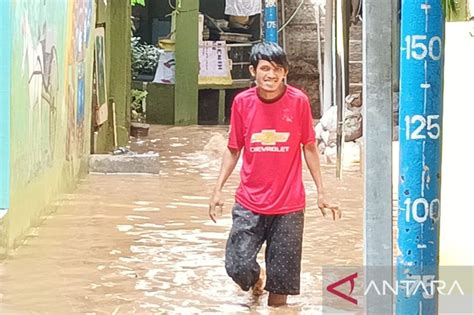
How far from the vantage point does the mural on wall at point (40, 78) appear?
27.3 ft

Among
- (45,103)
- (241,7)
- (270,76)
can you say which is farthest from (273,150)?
(241,7)

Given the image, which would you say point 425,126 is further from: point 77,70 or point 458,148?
point 77,70

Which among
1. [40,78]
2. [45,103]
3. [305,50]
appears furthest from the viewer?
[305,50]

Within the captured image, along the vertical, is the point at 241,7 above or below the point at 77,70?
above

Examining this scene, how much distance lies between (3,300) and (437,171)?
3.51 meters

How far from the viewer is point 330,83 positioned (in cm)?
1816

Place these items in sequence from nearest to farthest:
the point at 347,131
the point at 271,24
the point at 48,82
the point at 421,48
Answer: the point at 421,48
the point at 48,82
the point at 347,131
the point at 271,24

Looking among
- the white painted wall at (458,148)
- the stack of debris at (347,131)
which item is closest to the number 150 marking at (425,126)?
the white painted wall at (458,148)

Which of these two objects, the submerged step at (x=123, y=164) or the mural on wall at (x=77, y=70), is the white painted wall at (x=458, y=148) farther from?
the submerged step at (x=123, y=164)

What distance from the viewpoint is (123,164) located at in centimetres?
1321

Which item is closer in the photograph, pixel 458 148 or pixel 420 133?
pixel 420 133

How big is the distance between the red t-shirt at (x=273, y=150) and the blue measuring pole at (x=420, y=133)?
8.10ft

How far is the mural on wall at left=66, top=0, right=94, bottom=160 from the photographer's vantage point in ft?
36.7

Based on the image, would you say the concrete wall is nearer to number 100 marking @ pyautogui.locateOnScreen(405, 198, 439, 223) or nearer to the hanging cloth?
the hanging cloth
